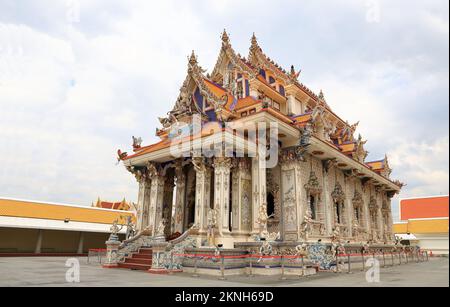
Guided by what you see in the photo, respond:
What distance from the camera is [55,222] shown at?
2825cm

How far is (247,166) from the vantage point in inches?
668

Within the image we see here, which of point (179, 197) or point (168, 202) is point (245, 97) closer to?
point (179, 197)

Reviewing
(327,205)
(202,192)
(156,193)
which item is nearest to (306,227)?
(327,205)

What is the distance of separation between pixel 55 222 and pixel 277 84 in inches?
858

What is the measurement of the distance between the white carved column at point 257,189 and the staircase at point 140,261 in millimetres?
5217

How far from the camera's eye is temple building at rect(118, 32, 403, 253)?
15.8m

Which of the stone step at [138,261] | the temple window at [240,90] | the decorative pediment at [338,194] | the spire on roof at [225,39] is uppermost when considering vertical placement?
the spire on roof at [225,39]

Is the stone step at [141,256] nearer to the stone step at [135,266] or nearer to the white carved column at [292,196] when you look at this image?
the stone step at [135,266]

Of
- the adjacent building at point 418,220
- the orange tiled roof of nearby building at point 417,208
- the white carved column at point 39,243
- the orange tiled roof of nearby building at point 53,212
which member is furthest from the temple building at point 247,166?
the orange tiled roof of nearby building at point 417,208

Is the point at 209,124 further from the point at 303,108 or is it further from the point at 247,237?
the point at 303,108

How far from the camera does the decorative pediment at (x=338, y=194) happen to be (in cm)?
2118

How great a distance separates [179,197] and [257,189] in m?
5.82

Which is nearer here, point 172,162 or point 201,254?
point 201,254
